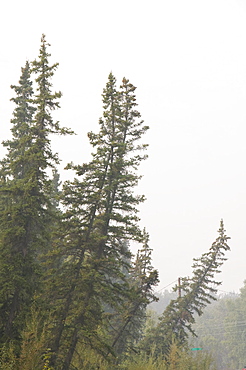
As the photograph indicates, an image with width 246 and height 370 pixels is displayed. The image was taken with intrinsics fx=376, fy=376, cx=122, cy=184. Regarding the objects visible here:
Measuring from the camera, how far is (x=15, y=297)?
14672mm

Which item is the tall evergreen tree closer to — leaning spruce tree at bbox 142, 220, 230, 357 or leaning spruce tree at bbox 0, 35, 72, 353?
leaning spruce tree at bbox 0, 35, 72, 353

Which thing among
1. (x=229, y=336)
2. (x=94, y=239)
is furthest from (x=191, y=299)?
(x=229, y=336)

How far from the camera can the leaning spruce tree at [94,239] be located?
618 inches

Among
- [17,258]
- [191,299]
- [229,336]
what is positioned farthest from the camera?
[229,336]

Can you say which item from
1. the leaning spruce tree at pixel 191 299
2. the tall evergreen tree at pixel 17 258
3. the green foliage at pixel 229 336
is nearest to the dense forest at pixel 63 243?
the tall evergreen tree at pixel 17 258

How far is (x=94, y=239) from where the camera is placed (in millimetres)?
16953

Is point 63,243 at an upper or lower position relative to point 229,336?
upper

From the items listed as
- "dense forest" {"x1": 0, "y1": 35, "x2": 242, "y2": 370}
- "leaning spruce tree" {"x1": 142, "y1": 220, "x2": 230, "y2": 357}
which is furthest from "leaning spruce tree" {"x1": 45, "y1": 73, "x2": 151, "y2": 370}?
"leaning spruce tree" {"x1": 142, "y1": 220, "x2": 230, "y2": 357}

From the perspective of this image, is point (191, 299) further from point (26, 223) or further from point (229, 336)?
point (229, 336)

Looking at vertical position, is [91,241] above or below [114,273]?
above

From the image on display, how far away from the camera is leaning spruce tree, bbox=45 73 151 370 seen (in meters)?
15.7

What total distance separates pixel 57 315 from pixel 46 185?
543 cm

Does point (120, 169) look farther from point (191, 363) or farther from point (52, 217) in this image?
point (191, 363)

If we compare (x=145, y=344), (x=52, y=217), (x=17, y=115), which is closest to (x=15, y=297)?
(x=52, y=217)
